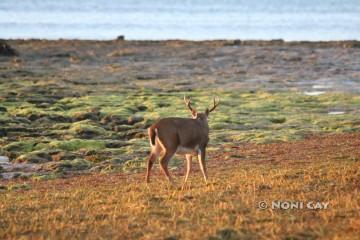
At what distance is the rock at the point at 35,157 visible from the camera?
75.5ft

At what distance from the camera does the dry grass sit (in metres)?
12.9

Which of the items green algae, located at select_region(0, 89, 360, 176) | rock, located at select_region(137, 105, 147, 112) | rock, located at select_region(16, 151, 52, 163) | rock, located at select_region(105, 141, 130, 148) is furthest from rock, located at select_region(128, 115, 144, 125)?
rock, located at select_region(16, 151, 52, 163)

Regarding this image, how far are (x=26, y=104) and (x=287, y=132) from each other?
35.3 feet

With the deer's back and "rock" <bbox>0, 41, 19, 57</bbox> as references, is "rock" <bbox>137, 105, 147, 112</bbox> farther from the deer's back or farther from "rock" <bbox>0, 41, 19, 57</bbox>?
"rock" <bbox>0, 41, 19, 57</bbox>

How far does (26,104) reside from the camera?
3281 cm

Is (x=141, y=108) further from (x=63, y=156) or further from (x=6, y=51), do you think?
(x=6, y=51)

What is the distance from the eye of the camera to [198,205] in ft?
48.8

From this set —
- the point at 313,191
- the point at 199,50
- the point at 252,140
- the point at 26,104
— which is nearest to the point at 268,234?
the point at 313,191

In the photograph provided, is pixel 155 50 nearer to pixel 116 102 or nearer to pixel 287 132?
pixel 116 102

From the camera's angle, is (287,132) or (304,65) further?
(304,65)

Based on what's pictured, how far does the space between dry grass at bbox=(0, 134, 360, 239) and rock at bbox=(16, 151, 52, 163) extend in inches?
111

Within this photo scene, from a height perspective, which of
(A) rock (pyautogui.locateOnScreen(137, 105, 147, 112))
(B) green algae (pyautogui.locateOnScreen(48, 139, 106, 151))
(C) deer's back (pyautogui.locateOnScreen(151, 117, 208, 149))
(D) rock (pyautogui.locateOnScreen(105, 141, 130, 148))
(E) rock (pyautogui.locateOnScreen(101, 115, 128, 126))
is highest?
(C) deer's back (pyautogui.locateOnScreen(151, 117, 208, 149))

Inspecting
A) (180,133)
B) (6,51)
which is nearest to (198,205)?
(180,133)

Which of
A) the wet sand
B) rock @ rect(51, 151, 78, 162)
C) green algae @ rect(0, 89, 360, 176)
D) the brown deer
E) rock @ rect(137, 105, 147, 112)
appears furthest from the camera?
the wet sand
